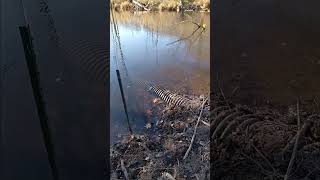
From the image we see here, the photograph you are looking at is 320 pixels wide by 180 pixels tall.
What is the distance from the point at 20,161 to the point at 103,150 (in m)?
0.41

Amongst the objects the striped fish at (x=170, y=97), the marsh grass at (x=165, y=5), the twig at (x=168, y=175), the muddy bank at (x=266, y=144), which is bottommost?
the twig at (x=168, y=175)

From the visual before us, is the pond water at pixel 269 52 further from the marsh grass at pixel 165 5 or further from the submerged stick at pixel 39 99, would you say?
the submerged stick at pixel 39 99

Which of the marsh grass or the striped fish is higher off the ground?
the marsh grass

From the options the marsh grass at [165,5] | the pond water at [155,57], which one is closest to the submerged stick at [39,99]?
the pond water at [155,57]

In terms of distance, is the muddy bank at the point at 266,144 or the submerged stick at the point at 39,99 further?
the submerged stick at the point at 39,99

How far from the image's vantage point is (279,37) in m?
2.15

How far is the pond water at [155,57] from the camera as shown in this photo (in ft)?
7.13

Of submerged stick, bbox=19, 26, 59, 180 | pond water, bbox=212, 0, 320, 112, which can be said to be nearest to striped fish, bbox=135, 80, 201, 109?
pond water, bbox=212, 0, 320, 112

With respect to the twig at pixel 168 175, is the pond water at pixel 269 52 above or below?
above

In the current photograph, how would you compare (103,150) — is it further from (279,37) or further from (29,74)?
(279,37)

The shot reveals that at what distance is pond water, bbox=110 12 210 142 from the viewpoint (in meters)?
2.17

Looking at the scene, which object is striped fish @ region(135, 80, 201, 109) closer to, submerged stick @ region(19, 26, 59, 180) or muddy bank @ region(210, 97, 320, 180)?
muddy bank @ region(210, 97, 320, 180)

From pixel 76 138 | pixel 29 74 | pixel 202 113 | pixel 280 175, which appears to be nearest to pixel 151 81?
pixel 202 113

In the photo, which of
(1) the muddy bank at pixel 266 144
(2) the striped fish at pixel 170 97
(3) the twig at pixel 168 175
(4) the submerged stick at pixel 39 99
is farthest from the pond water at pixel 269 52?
(4) the submerged stick at pixel 39 99
